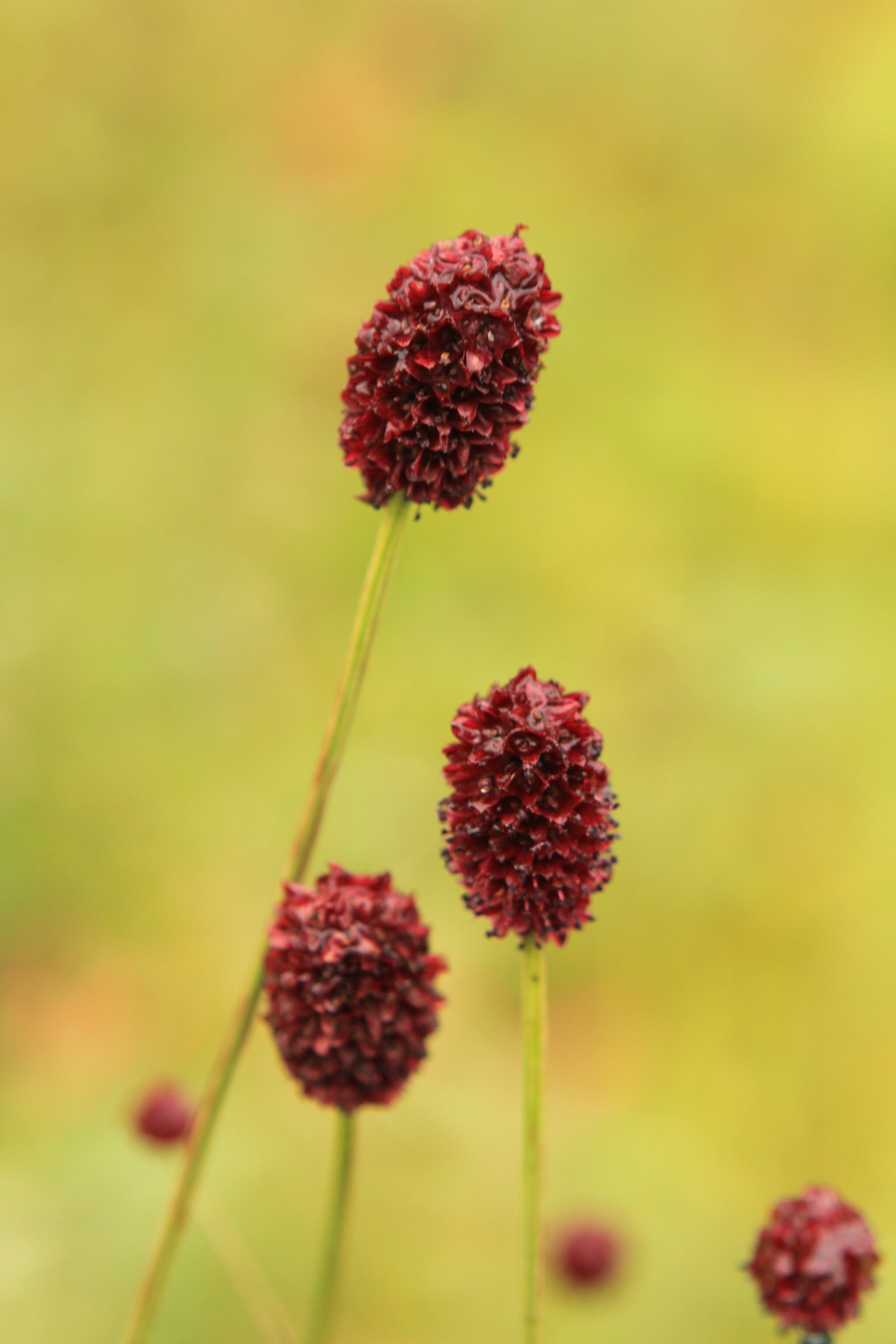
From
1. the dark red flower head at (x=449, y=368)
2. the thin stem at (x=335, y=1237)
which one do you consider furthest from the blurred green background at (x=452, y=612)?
the dark red flower head at (x=449, y=368)

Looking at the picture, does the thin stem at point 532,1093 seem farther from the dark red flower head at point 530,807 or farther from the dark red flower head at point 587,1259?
the dark red flower head at point 587,1259

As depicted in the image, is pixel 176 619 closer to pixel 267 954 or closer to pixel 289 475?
pixel 289 475

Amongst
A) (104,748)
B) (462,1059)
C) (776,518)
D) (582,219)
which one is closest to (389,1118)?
(462,1059)

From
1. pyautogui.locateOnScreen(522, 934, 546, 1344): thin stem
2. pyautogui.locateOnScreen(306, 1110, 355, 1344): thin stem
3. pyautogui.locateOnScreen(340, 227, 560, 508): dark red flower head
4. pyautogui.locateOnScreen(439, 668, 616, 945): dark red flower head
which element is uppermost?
pyautogui.locateOnScreen(340, 227, 560, 508): dark red flower head

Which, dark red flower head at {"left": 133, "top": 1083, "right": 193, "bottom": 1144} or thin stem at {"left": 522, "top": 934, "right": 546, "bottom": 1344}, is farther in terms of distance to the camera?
dark red flower head at {"left": 133, "top": 1083, "right": 193, "bottom": 1144}

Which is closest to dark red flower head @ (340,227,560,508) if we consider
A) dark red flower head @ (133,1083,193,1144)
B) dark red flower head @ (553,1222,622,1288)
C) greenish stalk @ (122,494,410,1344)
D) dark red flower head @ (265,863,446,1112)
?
greenish stalk @ (122,494,410,1344)

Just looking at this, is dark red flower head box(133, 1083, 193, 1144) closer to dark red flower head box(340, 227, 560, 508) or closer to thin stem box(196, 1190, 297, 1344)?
thin stem box(196, 1190, 297, 1344)

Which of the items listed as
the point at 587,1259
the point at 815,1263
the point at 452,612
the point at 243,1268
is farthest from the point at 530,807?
the point at 452,612
